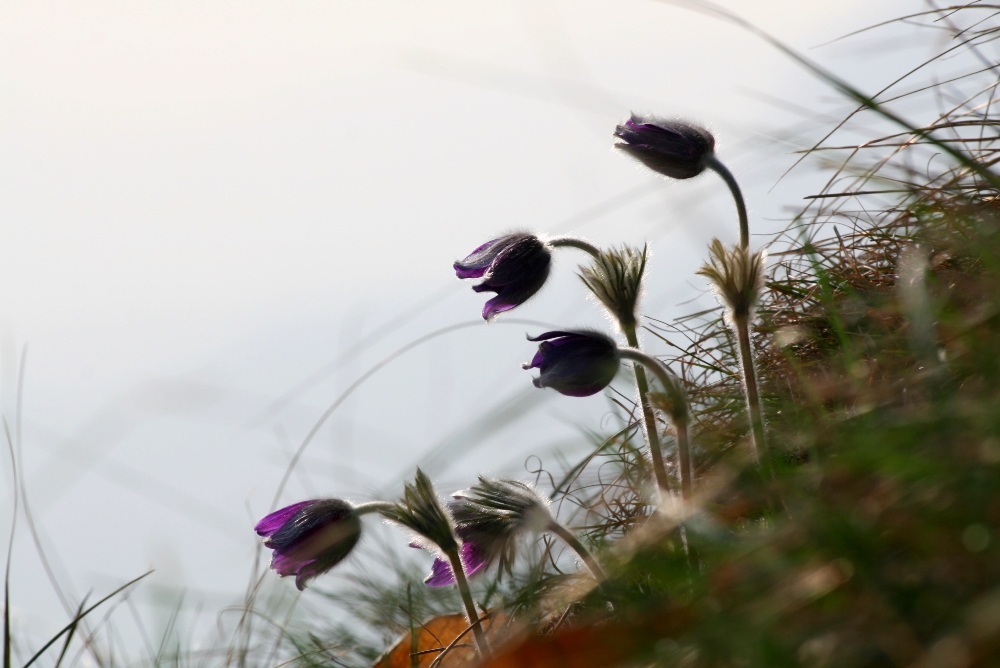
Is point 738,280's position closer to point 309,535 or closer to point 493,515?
point 493,515

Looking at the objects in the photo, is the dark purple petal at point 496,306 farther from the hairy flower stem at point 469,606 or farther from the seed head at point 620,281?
the hairy flower stem at point 469,606

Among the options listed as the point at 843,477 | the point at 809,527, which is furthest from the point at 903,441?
the point at 809,527

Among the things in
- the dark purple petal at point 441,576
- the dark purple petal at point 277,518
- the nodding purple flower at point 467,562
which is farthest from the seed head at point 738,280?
the dark purple petal at point 277,518

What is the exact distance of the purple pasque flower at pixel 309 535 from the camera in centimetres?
164

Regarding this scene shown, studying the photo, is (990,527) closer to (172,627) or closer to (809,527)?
(809,527)

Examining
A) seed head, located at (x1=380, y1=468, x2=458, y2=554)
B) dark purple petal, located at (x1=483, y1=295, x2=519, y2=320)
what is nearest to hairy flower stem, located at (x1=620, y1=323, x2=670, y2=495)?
dark purple petal, located at (x1=483, y1=295, x2=519, y2=320)

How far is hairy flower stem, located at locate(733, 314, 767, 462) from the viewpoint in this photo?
49.6 inches

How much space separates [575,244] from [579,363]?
45cm

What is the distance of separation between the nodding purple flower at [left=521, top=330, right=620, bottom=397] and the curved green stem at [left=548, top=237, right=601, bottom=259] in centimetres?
34

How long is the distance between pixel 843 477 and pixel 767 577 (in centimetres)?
18

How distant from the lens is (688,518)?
92 centimetres

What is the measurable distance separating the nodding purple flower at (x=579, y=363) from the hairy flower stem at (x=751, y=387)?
0.21 m

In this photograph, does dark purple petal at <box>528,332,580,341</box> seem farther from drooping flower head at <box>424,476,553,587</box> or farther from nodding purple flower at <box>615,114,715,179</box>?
nodding purple flower at <box>615,114,715,179</box>

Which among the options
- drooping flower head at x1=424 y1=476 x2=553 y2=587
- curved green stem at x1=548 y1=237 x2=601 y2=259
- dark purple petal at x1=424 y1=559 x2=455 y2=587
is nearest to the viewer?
drooping flower head at x1=424 y1=476 x2=553 y2=587
